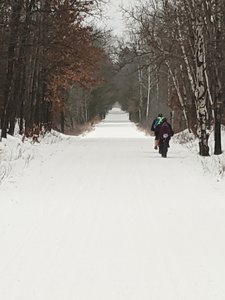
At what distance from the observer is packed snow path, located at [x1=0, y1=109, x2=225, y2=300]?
5.75 metres

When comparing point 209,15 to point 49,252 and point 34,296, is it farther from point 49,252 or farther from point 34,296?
point 34,296

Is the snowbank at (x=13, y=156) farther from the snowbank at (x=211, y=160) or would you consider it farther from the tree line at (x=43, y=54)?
the snowbank at (x=211, y=160)

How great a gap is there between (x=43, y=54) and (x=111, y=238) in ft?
78.7

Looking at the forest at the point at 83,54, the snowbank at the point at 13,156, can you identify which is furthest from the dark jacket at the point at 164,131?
the snowbank at the point at 13,156

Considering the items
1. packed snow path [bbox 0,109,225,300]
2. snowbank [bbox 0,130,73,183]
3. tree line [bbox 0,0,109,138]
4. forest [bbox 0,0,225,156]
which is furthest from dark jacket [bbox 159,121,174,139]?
packed snow path [bbox 0,109,225,300]

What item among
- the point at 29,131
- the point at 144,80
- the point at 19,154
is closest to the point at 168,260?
the point at 19,154

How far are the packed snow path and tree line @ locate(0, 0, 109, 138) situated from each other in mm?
9837

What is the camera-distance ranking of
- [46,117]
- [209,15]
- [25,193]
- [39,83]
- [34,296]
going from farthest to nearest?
[46,117] → [39,83] → [209,15] → [25,193] → [34,296]

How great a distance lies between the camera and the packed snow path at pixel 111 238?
575 cm

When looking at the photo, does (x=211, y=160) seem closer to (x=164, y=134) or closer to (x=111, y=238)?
(x=164, y=134)

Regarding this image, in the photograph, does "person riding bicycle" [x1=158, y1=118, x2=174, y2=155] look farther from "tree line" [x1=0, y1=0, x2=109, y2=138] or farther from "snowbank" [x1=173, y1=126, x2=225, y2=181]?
"tree line" [x1=0, y1=0, x2=109, y2=138]

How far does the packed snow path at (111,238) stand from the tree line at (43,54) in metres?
9.84

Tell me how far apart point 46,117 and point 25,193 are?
26.5 m

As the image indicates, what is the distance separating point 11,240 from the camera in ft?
25.4
